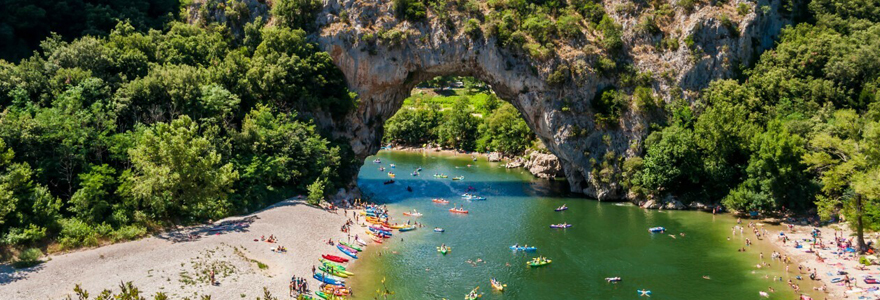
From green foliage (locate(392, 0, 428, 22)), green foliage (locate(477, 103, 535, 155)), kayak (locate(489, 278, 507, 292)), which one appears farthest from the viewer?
green foliage (locate(477, 103, 535, 155))

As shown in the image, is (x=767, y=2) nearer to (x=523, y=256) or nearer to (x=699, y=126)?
(x=699, y=126)

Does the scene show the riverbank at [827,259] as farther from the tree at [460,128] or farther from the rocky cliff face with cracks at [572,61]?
the tree at [460,128]

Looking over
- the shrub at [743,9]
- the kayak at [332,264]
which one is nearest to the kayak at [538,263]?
the kayak at [332,264]

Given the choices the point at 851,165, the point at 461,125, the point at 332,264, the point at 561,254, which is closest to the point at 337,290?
the point at 332,264

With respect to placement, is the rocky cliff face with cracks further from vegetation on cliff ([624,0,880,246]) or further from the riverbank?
the riverbank

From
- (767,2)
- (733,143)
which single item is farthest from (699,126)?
(767,2)

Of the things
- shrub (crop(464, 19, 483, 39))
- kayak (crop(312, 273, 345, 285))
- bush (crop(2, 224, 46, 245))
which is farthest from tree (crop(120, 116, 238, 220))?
shrub (crop(464, 19, 483, 39))

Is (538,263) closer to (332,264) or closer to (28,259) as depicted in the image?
(332,264)
